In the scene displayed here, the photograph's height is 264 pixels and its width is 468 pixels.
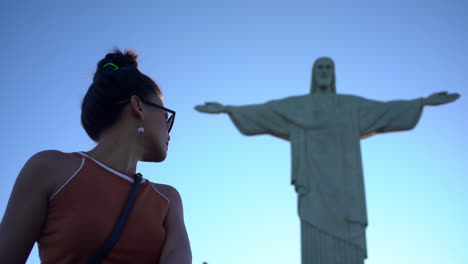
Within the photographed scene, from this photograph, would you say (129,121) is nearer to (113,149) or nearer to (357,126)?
(113,149)

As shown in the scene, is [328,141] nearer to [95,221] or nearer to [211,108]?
[211,108]

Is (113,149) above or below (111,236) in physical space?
above

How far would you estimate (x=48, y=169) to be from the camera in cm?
136

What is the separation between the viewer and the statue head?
29.3 ft

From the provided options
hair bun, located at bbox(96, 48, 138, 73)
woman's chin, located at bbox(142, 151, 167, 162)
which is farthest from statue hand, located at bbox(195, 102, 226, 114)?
woman's chin, located at bbox(142, 151, 167, 162)

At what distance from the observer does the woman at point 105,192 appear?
4.32ft

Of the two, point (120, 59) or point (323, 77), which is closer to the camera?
point (120, 59)

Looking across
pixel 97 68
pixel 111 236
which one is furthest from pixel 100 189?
pixel 97 68

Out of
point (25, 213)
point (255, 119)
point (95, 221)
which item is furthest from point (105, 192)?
point (255, 119)

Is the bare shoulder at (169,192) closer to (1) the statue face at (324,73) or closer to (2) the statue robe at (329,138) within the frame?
(2) the statue robe at (329,138)

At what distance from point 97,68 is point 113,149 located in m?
0.33

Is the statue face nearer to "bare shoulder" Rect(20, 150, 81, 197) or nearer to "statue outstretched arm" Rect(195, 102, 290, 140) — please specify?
"statue outstretched arm" Rect(195, 102, 290, 140)

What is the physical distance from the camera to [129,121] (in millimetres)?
1621

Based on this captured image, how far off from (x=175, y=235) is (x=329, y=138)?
7.05 m
